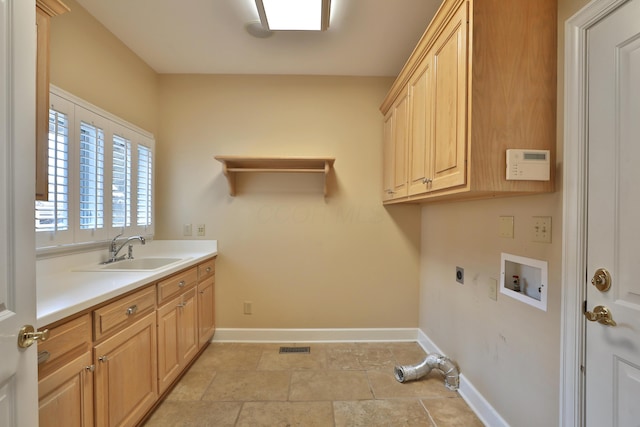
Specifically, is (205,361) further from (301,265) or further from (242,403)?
(301,265)

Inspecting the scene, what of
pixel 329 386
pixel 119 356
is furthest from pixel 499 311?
pixel 119 356

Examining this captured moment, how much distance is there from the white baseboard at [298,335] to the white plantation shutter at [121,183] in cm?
138

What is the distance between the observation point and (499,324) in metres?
1.59

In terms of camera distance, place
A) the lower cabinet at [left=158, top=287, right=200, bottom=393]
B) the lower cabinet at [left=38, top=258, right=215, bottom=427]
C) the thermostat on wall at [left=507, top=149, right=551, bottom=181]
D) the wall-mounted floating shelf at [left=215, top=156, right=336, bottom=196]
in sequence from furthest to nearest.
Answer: the wall-mounted floating shelf at [left=215, top=156, right=336, bottom=196] → the lower cabinet at [left=158, top=287, right=200, bottom=393] → the thermostat on wall at [left=507, top=149, right=551, bottom=181] → the lower cabinet at [left=38, top=258, right=215, bottom=427]

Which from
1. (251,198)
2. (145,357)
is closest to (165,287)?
(145,357)

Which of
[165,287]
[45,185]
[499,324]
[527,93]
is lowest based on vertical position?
[499,324]

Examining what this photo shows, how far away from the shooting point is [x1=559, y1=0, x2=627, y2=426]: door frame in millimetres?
1106

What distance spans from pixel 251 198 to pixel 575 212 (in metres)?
2.39

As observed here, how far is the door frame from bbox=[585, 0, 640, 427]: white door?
0.02m

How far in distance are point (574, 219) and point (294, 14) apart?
76.8 inches

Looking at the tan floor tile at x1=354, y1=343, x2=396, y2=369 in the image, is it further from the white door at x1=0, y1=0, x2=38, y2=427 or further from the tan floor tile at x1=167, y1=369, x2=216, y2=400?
the white door at x1=0, y1=0, x2=38, y2=427

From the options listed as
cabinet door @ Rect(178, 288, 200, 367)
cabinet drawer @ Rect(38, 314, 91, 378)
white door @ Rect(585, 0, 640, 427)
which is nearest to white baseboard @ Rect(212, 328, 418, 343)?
cabinet door @ Rect(178, 288, 200, 367)

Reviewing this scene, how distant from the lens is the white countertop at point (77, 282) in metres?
1.11

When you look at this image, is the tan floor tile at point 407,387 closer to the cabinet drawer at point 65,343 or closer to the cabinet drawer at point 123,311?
the cabinet drawer at point 123,311
